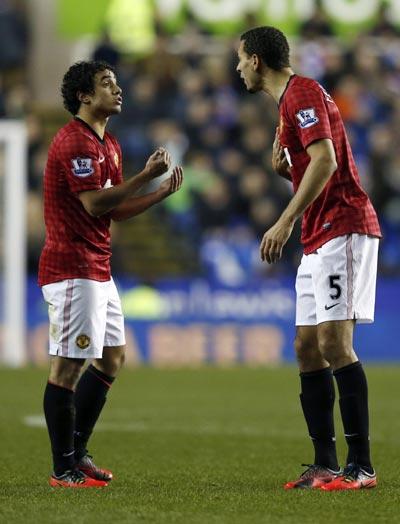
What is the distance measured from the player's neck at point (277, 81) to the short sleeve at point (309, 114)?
143 mm

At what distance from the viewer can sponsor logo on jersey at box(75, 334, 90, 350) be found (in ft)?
19.0

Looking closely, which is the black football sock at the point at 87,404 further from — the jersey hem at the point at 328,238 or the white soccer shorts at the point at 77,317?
the jersey hem at the point at 328,238

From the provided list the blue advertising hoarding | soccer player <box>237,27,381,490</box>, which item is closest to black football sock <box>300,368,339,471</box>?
soccer player <box>237,27,381,490</box>

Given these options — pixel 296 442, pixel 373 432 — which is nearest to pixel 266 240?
pixel 296 442

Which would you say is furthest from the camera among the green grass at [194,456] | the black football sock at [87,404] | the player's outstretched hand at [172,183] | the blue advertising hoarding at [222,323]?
the blue advertising hoarding at [222,323]

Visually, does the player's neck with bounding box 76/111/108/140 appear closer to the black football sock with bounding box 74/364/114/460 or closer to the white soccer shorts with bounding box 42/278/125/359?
the white soccer shorts with bounding box 42/278/125/359

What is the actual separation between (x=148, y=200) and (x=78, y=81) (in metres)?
0.63

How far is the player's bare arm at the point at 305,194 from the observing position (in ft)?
17.7

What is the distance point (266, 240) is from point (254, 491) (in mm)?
1127

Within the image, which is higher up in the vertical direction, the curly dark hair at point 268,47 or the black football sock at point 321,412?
the curly dark hair at point 268,47

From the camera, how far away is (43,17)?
63.4 feet

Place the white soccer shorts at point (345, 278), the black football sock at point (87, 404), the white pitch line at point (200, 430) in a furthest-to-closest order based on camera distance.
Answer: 1. the white pitch line at point (200, 430)
2. the black football sock at point (87, 404)
3. the white soccer shorts at point (345, 278)

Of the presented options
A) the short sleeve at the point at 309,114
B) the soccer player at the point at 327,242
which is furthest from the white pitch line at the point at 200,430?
the short sleeve at the point at 309,114

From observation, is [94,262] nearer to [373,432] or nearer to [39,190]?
[373,432]
